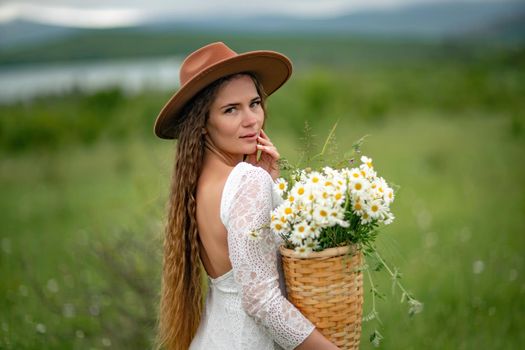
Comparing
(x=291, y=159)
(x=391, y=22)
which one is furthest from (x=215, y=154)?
(x=391, y=22)

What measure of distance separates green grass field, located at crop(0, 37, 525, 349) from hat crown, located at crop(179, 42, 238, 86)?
0.56 m

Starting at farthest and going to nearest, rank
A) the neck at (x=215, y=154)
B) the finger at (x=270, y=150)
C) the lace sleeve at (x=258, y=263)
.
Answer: the neck at (x=215, y=154) < the finger at (x=270, y=150) < the lace sleeve at (x=258, y=263)

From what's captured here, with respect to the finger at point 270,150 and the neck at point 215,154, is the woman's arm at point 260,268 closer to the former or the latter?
the finger at point 270,150

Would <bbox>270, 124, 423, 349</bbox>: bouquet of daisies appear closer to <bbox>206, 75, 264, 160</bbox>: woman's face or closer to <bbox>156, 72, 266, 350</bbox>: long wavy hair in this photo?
<bbox>206, 75, 264, 160</bbox>: woman's face

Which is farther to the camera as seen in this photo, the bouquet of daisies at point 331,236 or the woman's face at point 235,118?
the woman's face at point 235,118

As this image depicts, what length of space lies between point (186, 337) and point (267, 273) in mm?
824

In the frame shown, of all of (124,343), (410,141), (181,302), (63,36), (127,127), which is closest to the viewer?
(181,302)

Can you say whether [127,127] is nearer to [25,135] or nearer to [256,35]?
[25,135]

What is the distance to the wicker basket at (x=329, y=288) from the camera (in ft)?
7.85

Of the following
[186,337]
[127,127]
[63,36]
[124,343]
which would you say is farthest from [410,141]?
[63,36]

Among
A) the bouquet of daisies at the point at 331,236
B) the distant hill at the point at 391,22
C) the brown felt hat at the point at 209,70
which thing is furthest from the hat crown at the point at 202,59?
the distant hill at the point at 391,22

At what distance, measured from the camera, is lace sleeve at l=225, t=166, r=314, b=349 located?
2473 mm

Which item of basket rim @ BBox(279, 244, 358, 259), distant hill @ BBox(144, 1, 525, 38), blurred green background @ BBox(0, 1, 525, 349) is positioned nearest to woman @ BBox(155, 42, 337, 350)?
basket rim @ BBox(279, 244, 358, 259)

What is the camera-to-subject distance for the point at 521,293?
518 centimetres
